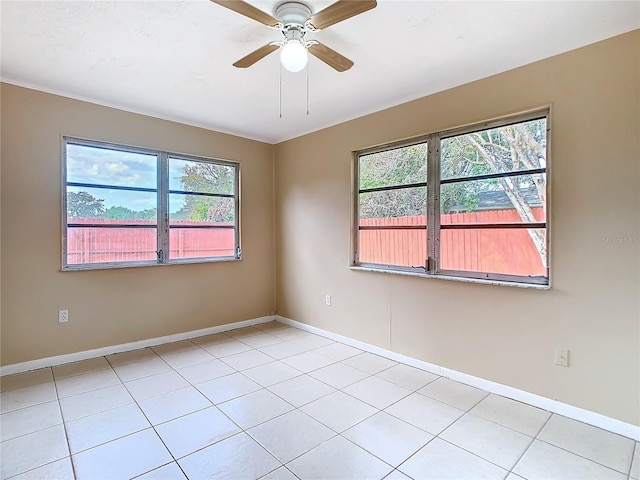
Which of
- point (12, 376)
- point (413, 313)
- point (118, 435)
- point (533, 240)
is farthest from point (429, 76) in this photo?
point (12, 376)

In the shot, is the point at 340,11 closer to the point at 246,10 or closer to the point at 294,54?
the point at 294,54

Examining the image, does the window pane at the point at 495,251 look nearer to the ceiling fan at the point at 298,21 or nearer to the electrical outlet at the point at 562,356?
the electrical outlet at the point at 562,356

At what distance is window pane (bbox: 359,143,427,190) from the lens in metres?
3.17

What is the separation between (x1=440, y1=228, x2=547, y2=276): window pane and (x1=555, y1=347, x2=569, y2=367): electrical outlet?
53 centimetres

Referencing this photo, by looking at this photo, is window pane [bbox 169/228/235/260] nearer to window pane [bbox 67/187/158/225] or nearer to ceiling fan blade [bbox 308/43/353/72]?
window pane [bbox 67/187/158/225]

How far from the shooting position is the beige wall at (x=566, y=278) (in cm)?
208

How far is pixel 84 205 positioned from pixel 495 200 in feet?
12.2

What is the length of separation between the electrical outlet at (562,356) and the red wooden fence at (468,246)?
532mm

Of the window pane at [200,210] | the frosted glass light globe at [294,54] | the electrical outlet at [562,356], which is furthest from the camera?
the window pane at [200,210]

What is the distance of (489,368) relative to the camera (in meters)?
2.65

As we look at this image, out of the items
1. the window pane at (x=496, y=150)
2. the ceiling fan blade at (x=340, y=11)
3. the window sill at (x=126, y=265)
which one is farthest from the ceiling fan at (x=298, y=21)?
the window sill at (x=126, y=265)

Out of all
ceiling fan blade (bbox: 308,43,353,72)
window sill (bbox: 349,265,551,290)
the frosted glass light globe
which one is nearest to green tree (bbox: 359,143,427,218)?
window sill (bbox: 349,265,551,290)

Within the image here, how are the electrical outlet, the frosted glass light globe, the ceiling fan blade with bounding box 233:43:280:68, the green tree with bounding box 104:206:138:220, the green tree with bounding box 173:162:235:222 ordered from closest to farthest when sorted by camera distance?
1. the frosted glass light globe
2. the ceiling fan blade with bounding box 233:43:280:68
3. the electrical outlet
4. the green tree with bounding box 104:206:138:220
5. the green tree with bounding box 173:162:235:222

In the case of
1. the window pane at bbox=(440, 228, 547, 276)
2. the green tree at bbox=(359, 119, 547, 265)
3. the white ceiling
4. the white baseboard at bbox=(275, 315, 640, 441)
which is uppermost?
the white ceiling
